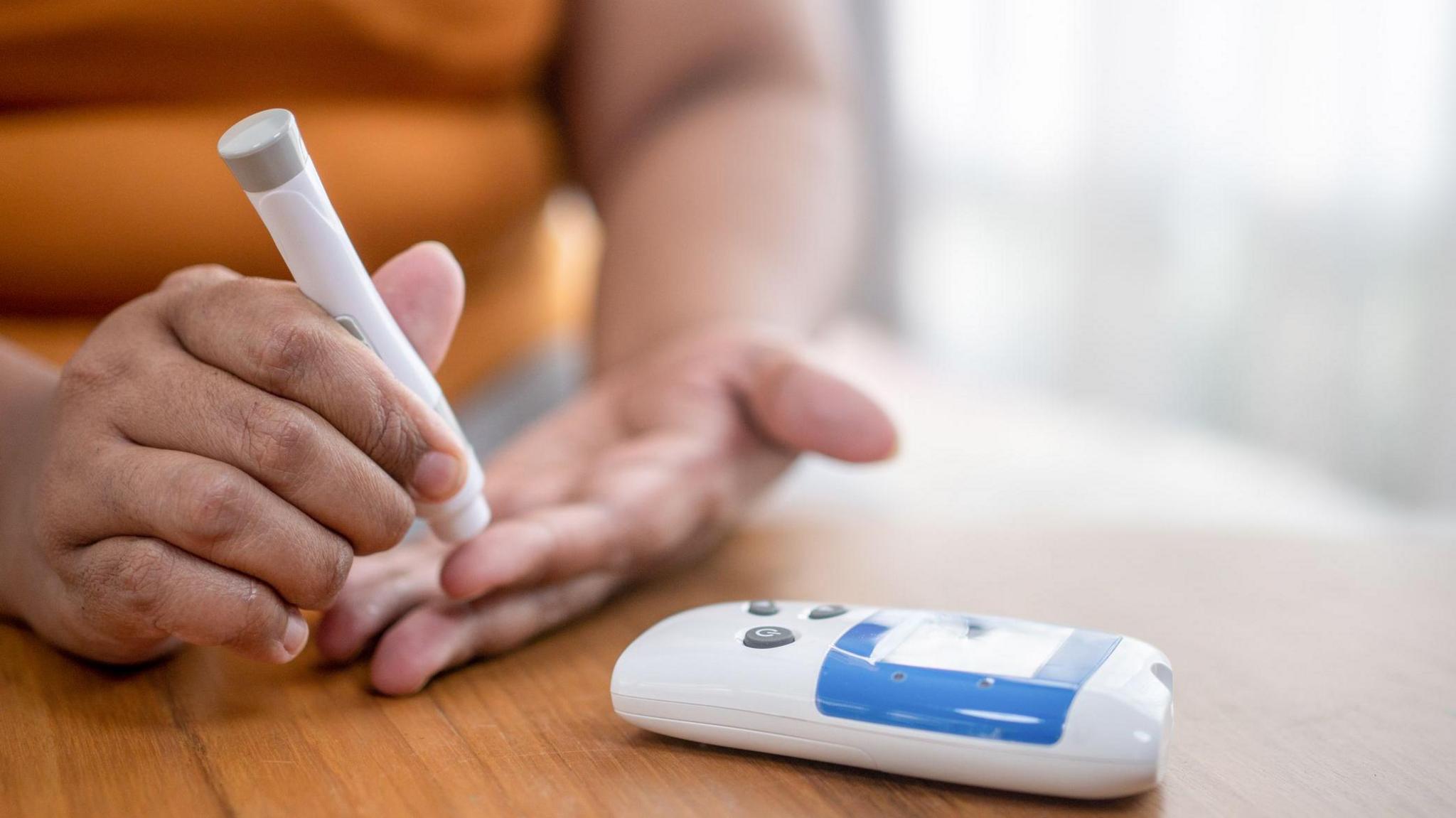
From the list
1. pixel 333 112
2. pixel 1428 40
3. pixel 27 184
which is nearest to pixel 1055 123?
pixel 1428 40

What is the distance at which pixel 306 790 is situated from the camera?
351 mm

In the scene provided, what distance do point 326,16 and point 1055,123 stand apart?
1660 millimetres

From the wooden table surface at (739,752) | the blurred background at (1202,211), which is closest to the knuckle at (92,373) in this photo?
the wooden table surface at (739,752)

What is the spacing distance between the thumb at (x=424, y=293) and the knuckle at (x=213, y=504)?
0.10 metres

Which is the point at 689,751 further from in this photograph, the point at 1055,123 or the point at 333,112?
the point at 1055,123

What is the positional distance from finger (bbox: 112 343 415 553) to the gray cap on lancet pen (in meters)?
0.08

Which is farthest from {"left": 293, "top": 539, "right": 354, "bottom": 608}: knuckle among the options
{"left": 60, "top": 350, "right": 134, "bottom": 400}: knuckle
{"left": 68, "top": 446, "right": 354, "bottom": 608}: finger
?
{"left": 60, "top": 350, "right": 134, "bottom": 400}: knuckle

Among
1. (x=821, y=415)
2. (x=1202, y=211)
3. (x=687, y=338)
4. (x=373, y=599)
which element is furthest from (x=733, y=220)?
(x=1202, y=211)

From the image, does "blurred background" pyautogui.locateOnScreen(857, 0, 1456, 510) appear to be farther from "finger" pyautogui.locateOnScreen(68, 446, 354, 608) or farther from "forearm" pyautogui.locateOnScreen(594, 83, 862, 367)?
"finger" pyautogui.locateOnScreen(68, 446, 354, 608)

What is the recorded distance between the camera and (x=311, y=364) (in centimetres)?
39

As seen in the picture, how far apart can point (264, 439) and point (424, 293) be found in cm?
10

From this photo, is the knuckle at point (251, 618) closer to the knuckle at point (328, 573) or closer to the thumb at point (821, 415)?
the knuckle at point (328, 573)

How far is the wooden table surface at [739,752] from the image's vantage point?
0.34 m

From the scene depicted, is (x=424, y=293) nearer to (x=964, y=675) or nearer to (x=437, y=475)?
(x=437, y=475)
